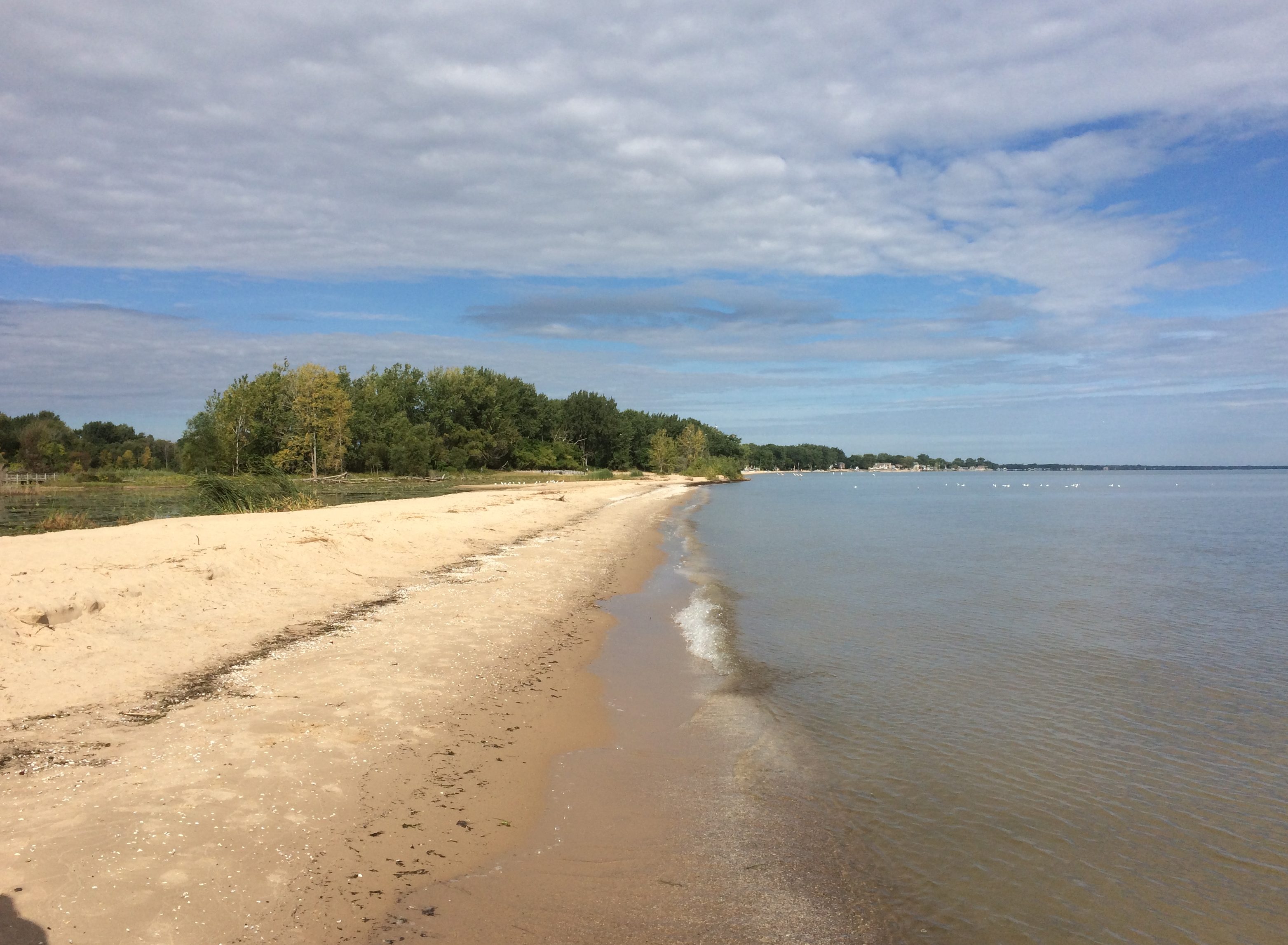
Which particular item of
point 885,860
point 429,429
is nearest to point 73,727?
point 885,860

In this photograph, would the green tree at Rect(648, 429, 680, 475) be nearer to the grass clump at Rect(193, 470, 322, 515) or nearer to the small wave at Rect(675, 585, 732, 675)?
the grass clump at Rect(193, 470, 322, 515)

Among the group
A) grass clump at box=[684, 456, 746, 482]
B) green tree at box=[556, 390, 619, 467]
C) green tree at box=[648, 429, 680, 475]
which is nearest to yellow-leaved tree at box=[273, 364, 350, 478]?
green tree at box=[556, 390, 619, 467]

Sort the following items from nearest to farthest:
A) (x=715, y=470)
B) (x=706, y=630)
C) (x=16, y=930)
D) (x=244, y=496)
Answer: (x=16, y=930) → (x=706, y=630) → (x=244, y=496) → (x=715, y=470)

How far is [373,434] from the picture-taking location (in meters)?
71.3

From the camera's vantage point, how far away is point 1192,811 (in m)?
5.82

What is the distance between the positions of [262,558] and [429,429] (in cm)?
6576

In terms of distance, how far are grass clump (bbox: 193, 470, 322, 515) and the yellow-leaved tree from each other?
39.4 metres

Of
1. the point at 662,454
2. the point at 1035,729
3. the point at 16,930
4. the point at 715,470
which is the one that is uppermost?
the point at 662,454

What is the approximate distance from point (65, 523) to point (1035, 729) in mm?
22733

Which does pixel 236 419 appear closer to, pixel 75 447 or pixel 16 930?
pixel 75 447

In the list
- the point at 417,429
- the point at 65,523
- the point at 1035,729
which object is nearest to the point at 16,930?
the point at 1035,729

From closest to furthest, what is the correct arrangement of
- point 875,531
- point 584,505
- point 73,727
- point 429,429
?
point 73,727, point 875,531, point 584,505, point 429,429

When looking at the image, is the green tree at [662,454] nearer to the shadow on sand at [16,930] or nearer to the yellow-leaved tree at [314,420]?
the yellow-leaved tree at [314,420]

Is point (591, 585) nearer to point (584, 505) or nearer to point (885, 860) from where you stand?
point (885, 860)
